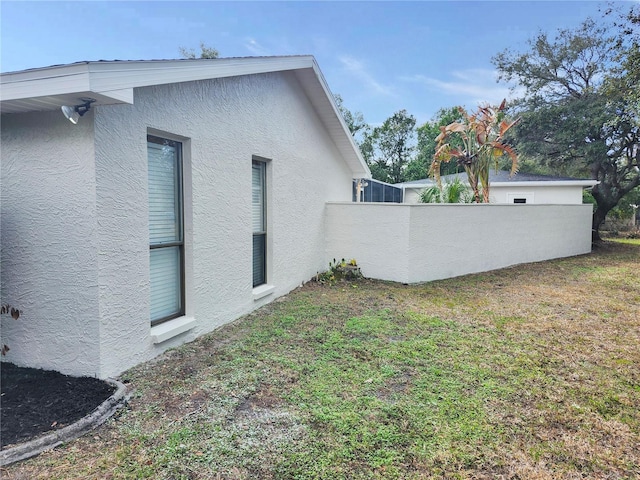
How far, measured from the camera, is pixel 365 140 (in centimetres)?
3469

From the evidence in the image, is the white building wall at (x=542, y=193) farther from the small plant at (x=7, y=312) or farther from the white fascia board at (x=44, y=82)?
the small plant at (x=7, y=312)

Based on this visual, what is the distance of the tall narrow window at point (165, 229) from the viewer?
429cm

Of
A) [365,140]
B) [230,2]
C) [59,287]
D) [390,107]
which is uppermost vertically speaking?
[390,107]

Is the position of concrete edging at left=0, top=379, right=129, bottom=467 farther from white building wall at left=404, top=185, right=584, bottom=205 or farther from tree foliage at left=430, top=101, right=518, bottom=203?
white building wall at left=404, top=185, right=584, bottom=205

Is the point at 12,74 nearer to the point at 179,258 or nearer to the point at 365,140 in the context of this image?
the point at 179,258

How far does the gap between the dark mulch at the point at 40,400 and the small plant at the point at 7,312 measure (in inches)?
8.7

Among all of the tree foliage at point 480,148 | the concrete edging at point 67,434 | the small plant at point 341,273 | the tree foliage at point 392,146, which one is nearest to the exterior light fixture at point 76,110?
the concrete edging at point 67,434

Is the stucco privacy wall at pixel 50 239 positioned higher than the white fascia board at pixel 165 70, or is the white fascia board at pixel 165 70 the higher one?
the white fascia board at pixel 165 70

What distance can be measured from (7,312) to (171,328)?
1.57 m

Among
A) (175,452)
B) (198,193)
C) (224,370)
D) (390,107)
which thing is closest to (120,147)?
(198,193)

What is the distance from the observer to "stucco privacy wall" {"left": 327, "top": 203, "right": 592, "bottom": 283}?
28.7 feet

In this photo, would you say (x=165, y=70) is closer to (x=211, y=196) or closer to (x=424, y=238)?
(x=211, y=196)

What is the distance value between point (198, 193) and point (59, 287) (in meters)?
1.87

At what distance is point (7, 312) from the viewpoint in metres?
3.68
